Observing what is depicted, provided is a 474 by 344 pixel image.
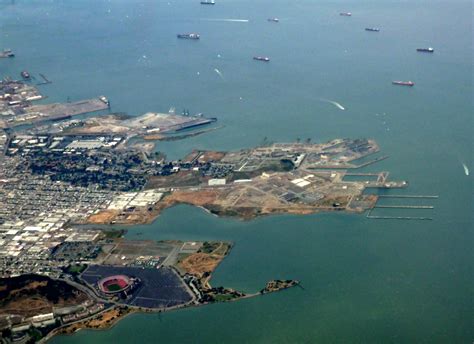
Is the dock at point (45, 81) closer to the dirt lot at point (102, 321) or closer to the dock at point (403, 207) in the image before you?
the dock at point (403, 207)

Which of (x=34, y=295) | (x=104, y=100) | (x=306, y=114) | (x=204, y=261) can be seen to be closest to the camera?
(x=34, y=295)

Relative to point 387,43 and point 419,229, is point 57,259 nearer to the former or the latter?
point 419,229

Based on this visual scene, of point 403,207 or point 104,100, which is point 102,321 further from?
point 104,100

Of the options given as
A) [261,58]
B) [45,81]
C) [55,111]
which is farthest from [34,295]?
[261,58]

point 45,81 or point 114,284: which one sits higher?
point 114,284

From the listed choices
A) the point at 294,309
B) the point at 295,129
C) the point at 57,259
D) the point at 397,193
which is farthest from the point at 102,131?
the point at 294,309

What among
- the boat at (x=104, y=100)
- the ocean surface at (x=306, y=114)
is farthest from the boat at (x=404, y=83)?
the boat at (x=104, y=100)
